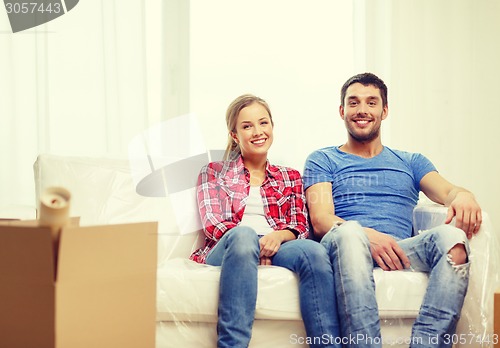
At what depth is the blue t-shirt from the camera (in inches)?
84.0

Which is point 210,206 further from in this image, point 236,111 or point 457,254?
point 457,254

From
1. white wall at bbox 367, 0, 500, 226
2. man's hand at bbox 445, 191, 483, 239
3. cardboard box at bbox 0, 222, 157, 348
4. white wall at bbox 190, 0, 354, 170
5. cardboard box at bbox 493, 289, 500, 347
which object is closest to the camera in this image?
cardboard box at bbox 0, 222, 157, 348

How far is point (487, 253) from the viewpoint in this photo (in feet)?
6.10

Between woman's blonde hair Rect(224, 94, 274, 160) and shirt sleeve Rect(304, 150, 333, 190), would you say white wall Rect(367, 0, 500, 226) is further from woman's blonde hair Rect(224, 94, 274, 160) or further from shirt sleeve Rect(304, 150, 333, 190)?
woman's blonde hair Rect(224, 94, 274, 160)

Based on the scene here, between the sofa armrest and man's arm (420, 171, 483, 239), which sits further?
the sofa armrest

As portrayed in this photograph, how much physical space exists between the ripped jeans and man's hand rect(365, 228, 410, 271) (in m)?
0.09

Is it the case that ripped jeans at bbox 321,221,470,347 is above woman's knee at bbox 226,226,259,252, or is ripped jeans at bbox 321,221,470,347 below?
below

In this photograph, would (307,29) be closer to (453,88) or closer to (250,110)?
(453,88)

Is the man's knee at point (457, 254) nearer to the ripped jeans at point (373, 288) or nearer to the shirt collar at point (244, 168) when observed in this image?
the ripped jeans at point (373, 288)

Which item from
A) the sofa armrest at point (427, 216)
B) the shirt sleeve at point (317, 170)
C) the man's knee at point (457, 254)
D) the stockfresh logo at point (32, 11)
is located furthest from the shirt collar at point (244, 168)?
the stockfresh logo at point (32, 11)


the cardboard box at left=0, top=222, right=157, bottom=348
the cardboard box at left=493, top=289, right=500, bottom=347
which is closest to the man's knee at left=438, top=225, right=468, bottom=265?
the cardboard box at left=493, top=289, right=500, bottom=347

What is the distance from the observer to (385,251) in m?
1.90

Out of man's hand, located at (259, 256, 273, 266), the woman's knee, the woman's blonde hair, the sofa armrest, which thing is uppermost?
the woman's blonde hair

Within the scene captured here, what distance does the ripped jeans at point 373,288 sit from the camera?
5.51ft
